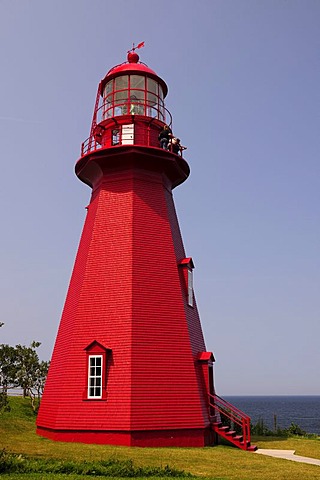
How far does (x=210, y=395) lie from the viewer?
1898 cm

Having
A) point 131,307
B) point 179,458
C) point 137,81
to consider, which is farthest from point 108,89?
point 179,458

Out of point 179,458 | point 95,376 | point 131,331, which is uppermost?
point 131,331

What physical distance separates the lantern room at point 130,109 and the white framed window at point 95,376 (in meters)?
8.46

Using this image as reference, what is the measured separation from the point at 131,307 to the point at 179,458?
550 centimetres

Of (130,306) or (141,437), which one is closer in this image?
(141,437)

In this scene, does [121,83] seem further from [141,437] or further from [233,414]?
[233,414]

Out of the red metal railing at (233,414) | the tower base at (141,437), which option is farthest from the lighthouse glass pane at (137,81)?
the tower base at (141,437)

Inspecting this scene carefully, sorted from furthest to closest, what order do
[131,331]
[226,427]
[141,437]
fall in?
1. [226,427]
2. [131,331]
3. [141,437]

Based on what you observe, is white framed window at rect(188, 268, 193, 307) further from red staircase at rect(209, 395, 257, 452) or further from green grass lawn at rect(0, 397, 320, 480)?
green grass lawn at rect(0, 397, 320, 480)

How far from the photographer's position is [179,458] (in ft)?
47.9

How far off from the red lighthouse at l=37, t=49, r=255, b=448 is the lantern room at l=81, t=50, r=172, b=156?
0.15 feet

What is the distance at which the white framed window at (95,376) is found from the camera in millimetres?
17375

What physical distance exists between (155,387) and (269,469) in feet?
15.6

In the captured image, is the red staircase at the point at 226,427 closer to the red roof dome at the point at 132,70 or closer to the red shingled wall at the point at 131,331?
the red shingled wall at the point at 131,331
